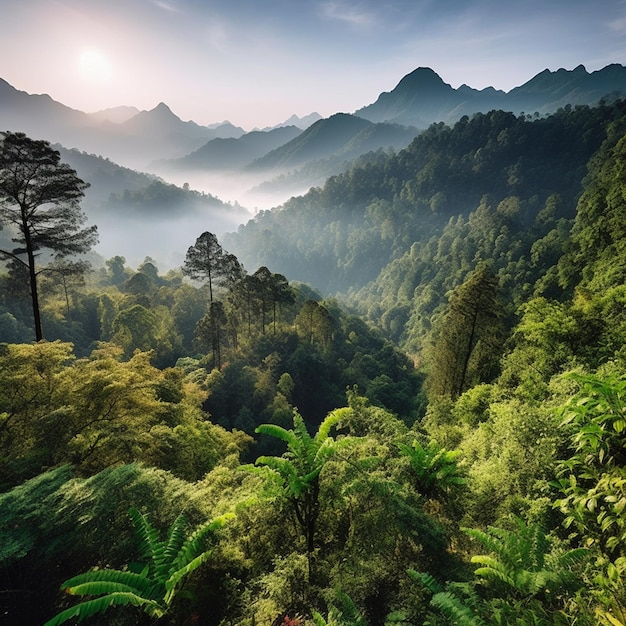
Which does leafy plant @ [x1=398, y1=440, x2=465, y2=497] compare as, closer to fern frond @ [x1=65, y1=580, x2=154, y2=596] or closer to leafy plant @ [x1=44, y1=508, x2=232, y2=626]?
leafy plant @ [x1=44, y1=508, x2=232, y2=626]

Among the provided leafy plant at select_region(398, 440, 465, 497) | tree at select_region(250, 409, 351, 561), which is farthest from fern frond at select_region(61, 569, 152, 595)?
leafy plant at select_region(398, 440, 465, 497)

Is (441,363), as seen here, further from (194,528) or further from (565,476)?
(194,528)

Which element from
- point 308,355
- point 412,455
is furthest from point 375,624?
point 308,355

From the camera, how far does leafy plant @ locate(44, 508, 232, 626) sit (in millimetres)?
5285

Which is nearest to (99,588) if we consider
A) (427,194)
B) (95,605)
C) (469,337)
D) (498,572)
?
(95,605)

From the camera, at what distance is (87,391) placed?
37.2ft

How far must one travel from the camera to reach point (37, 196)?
566 inches

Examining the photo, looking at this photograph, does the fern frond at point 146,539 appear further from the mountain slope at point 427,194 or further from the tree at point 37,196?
the mountain slope at point 427,194

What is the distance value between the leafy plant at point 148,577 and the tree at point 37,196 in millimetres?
11806

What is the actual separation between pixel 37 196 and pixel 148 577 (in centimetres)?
1481

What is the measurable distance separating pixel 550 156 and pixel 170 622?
139 meters

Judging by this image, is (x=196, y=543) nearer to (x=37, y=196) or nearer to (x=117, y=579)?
(x=117, y=579)

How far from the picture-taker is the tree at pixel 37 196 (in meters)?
13.5

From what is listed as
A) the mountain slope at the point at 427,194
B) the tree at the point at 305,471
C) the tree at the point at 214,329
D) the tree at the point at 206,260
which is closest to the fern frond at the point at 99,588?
the tree at the point at 305,471
